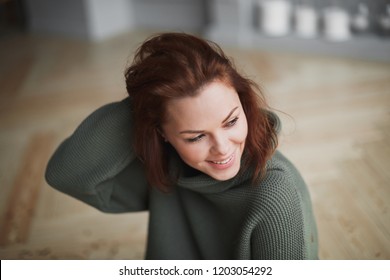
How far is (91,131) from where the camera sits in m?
0.84

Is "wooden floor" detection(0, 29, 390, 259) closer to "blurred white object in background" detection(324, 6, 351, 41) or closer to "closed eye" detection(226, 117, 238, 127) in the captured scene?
"blurred white object in background" detection(324, 6, 351, 41)

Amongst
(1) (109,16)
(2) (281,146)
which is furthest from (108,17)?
(2) (281,146)

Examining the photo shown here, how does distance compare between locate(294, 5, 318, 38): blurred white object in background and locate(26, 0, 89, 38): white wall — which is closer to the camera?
locate(294, 5, 318, 38): blurred white object in background

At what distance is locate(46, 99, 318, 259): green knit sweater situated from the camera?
0.73 m

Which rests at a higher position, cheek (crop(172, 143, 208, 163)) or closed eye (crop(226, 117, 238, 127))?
closed eye (crop(226, 117, 238, 127))

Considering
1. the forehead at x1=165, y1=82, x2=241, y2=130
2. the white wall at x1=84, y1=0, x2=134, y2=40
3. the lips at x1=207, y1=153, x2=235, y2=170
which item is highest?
the forehead at x1=165, y1=82, x2=241, y2=130

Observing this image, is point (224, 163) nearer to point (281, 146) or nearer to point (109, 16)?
point (281, 146)

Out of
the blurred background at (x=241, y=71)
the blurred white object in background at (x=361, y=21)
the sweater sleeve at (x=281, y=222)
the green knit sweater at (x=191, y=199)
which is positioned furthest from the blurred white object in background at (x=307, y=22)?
the sweater sleeve at (x=281, y=222)

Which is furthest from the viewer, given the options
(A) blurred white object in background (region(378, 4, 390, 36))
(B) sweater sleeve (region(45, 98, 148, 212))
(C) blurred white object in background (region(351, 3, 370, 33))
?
(C) blurred white object in background (region(351, 3, 370, 33))

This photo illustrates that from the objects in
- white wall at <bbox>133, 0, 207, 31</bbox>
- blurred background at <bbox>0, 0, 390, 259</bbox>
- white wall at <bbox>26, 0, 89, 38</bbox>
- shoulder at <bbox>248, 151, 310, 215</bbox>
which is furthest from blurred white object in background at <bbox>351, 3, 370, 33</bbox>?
shoulder at <bbox>248, 151, 310, 215</bbox>

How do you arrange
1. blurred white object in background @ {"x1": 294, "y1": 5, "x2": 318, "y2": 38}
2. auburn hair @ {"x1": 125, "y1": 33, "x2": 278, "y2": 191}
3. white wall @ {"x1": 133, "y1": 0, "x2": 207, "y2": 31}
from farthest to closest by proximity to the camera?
white wall @ {"x1": 133, "y1": 0, "x2": 207, "y2": 31}, blurred white object in background @ {"x1": 294, "y1": 5, "x2": 318, "y2": 38}, auburn hair @ {"x1": 125, "y1": 33, "x2": 278, "y2": 191}
